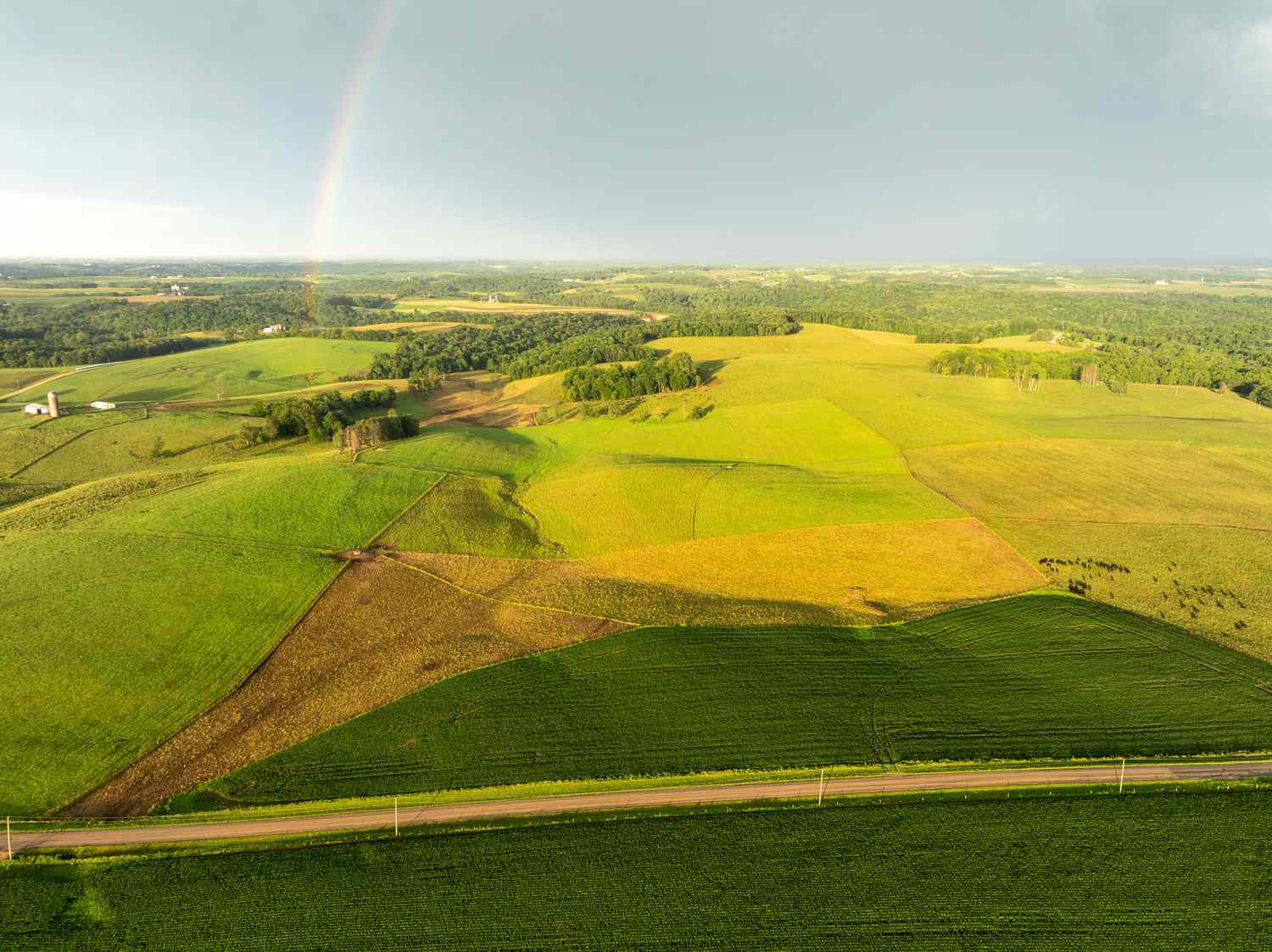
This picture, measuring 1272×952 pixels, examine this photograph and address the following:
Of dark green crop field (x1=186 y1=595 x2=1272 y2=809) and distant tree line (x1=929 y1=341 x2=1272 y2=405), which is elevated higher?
distant tree line (x1=929 y1=341 x2=1272 y2=405)

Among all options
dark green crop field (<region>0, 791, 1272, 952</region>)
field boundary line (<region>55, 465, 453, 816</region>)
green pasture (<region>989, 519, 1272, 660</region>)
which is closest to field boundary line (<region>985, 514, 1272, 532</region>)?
green pasture (<region>989, 519, 1272, 660</region>)

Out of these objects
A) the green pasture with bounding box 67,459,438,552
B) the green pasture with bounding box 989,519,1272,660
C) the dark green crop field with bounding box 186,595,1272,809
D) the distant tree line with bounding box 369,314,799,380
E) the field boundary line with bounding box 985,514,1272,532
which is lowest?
the dark green crop field with bounding box 186,595,1272,809

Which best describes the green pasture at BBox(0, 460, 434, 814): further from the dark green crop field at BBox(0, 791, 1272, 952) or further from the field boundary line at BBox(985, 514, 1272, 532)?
the field boundary line at BBox(985, 514, 1272, 532)

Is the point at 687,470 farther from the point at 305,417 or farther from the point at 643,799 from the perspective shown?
the point at 305,417

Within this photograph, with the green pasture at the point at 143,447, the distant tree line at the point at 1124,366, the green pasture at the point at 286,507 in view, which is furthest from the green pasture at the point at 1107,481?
the green pasture at the point at 143,447

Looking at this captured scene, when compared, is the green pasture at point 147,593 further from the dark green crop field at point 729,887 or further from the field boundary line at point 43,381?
the field boundary line at point 43,381

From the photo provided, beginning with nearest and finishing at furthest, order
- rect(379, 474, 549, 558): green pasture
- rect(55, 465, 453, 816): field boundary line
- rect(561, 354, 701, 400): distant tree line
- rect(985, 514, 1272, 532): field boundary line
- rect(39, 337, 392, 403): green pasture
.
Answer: rect(55, 465, 453, 816): field boundary line, rect(379, 474, 549, 558): green pasture, rect(985, 514, 1272, 532): field boundary line, rect(561, 354, 701, 400): distant tree line, rect(39, 337, 392, 403): green pasture
